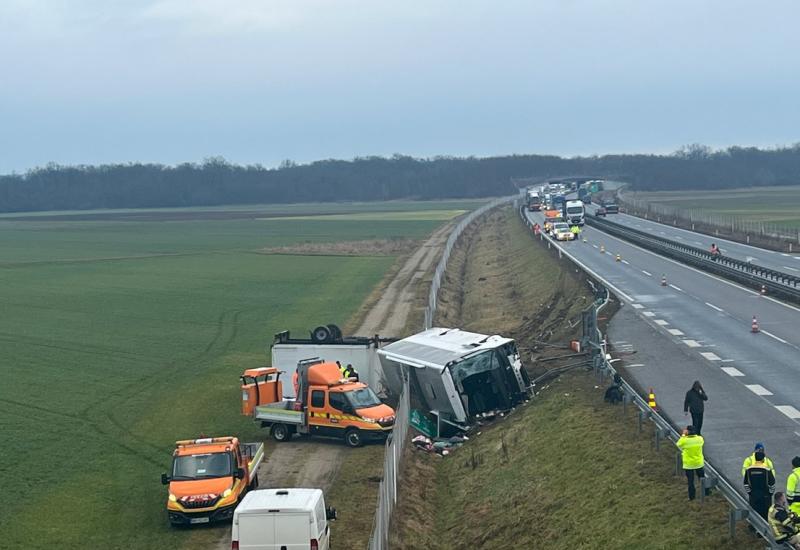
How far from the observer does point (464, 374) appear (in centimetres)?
3362

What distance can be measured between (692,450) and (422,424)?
49.4ft

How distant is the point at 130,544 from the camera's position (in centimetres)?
2372

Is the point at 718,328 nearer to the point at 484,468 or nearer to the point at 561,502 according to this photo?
the point at 484,468

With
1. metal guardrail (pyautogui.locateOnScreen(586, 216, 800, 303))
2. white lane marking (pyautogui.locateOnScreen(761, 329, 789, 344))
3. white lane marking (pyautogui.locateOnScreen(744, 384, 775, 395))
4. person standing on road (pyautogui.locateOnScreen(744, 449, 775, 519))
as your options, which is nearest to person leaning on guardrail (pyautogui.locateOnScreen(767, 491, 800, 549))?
person standing on road (pyautogui.locateOnScreen(744, 449, 775, 519))

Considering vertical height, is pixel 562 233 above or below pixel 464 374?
below

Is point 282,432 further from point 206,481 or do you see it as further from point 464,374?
point 206,481

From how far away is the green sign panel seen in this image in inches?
1335

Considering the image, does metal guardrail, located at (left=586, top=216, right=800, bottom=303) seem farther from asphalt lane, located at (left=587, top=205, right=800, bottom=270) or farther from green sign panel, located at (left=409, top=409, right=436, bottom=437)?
green sign panel, located at (left=409, top=409, right=436, bottom=437)

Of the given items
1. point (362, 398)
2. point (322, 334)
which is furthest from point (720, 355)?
point (322, 334)

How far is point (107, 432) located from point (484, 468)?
11608mm

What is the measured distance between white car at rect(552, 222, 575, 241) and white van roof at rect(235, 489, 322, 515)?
8077 cm

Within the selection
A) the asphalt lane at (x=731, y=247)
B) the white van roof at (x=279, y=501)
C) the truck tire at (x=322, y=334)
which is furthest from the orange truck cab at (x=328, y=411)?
the asphalt lane at (x=731, y=247)

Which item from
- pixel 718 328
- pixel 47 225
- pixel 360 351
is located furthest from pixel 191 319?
pixel 47 225

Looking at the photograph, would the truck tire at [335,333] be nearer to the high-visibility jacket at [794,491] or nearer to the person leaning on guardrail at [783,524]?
the high-visibility jacket at [794,491]
